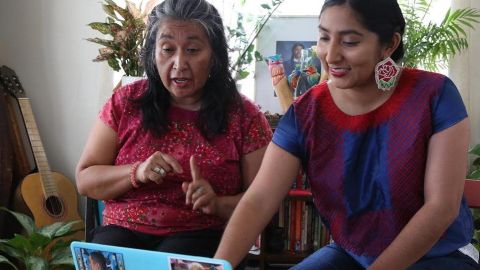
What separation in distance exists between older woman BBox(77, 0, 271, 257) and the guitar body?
93 centimetres

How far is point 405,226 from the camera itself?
3.13 feet

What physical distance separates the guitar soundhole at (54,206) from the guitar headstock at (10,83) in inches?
19.7

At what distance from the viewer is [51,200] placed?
2205 millimetres

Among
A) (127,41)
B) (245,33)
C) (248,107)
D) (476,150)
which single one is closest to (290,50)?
(245,33)

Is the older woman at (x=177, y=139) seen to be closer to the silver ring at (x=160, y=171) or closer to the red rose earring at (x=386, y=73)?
the silver ring at (x=160, y=171)

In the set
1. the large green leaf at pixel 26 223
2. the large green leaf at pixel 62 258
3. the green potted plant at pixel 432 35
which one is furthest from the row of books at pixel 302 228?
the large green leaf at pixel 26 223

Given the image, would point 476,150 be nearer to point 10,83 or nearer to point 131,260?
point 131,260

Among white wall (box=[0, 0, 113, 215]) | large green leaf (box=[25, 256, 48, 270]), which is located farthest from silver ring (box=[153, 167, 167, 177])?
white wall (box=[0, 0, 113, 215])

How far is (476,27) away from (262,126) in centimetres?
133

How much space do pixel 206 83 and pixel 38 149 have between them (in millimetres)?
1215

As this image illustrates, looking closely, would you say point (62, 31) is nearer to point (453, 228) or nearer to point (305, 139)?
point (305, 139)

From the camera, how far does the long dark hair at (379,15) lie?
967mm

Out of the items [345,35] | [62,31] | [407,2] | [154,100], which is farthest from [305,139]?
[62,31]

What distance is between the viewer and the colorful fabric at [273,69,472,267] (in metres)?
0.98
